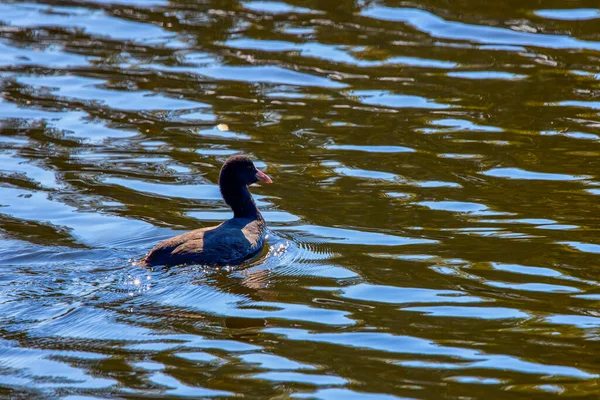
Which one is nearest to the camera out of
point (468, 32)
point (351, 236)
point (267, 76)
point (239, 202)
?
point (351, 236)

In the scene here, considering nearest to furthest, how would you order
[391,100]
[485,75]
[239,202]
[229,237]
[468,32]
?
[229,237], [239,202], [391,100], [485,75], [468,32]

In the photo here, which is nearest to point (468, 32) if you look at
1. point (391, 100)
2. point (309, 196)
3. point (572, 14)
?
point (572, 14)

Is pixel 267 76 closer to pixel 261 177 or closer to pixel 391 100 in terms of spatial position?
pixel 391 100

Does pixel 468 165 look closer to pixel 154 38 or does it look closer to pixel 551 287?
pixel 551 287

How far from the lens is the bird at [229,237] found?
8563 mm

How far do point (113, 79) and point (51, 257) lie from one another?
21.9 feet

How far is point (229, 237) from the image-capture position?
29.6 ft

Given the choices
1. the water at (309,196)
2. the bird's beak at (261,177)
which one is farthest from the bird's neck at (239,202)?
the water at (309,196)

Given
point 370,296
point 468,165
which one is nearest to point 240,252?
point 370,296

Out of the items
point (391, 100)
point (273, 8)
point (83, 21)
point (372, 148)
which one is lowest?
point (372, 148)

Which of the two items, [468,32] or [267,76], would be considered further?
[468,32]

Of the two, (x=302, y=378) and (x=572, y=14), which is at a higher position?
(x=572, y=14)

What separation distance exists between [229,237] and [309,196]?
177cm

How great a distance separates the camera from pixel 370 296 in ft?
25.8
